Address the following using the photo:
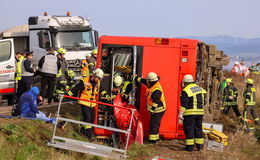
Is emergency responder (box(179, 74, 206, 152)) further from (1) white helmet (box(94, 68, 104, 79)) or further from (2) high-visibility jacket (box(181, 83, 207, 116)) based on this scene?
(1) white helmet (box(94, 68, 104, 79))

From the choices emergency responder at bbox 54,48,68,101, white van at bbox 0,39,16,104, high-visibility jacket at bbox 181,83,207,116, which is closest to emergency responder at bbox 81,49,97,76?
emergency responder at bbox 54,48,68,101

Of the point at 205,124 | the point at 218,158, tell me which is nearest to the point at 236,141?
the point at 205,124

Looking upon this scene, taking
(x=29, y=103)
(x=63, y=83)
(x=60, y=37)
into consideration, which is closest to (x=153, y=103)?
(x=29, y=103)

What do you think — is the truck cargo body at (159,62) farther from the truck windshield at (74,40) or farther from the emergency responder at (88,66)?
the truck windshield at (74,40)

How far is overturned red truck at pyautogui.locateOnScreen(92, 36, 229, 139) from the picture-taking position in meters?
10.1

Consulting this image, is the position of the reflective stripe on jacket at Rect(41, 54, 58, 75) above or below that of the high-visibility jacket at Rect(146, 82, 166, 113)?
above

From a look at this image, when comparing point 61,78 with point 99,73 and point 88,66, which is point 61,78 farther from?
point 99,73

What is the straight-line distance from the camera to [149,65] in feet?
33.3

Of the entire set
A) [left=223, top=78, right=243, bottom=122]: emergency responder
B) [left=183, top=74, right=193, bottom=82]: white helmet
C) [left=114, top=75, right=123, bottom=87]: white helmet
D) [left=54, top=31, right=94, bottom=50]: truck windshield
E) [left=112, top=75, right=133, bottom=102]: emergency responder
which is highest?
[left=54, top=31, right=94, bottom=50]: truck windshield

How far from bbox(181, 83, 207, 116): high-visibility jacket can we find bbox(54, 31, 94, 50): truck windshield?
7275 millimetres

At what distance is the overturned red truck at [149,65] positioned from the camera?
33.0 feet

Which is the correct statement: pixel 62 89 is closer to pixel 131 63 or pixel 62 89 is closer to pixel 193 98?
pixel 131 63

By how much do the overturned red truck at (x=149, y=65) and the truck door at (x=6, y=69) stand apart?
429 centimetres

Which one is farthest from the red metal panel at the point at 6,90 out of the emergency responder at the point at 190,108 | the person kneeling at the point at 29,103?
the emergency responder at the point at 190,108
